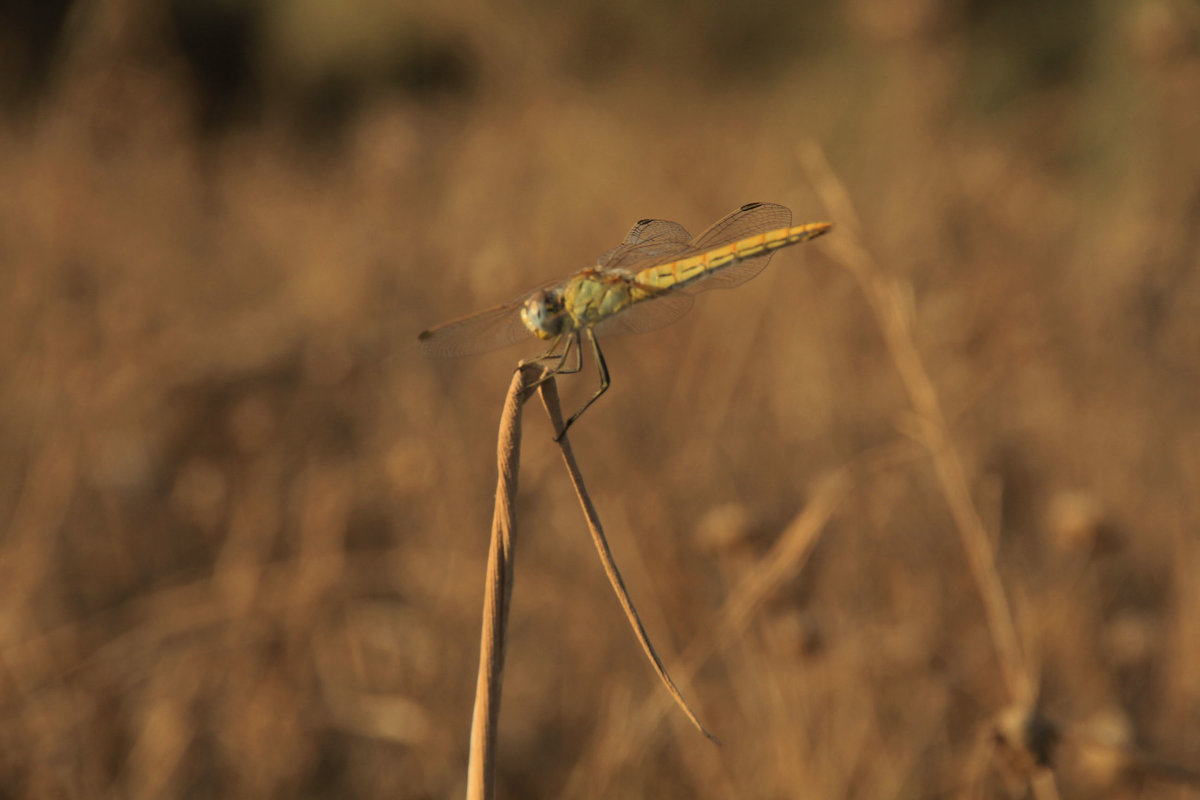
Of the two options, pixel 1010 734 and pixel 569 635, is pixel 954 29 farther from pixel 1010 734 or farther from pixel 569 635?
pixel 1010 734

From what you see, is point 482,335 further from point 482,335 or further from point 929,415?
point 929,415

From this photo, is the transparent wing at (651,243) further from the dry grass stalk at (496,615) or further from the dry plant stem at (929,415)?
the dry grass stalk at (496,615)

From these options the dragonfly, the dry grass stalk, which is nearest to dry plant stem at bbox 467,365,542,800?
the dry grass stalk

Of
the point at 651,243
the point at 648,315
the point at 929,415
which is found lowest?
the point at 929,415

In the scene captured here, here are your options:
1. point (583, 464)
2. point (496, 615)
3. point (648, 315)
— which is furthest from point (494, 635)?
point (583, 464)

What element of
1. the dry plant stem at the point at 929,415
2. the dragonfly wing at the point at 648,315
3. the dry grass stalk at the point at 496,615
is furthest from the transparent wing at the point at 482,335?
the dry grass stalk at the point at 496,615
